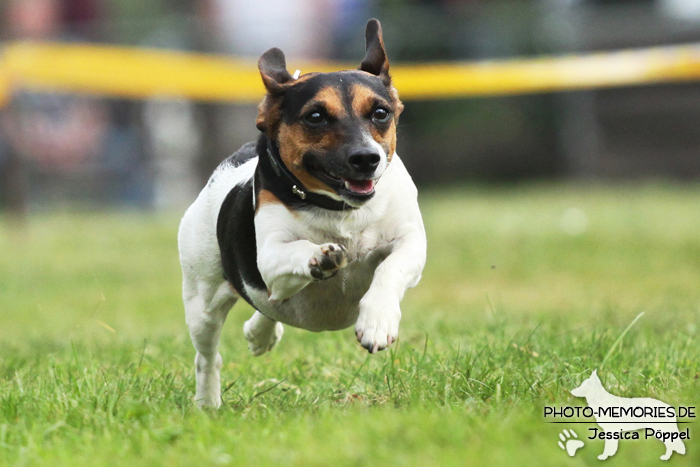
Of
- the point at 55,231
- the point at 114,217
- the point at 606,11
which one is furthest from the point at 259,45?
the point at 606,11

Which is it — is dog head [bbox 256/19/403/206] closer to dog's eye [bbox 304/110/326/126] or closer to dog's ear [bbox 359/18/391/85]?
dog's eye [bbox 304/110/326/126]

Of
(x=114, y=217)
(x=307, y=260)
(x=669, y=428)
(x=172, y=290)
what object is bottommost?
(x=114, y=217)

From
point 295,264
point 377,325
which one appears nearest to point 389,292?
point 377,325

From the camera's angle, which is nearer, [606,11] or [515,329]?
[515,329]

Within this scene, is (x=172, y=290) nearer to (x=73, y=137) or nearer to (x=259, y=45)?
(x=259, y=45)

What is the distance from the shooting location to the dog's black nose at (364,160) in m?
3.27

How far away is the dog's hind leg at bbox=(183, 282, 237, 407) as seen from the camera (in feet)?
13.0

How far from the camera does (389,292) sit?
3193 millimetres

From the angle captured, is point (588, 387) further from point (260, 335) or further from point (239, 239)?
point (260, 335)

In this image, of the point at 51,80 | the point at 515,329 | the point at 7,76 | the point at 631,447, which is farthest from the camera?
the point at 51,80

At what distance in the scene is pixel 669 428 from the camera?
264 cm

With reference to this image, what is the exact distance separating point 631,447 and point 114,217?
13756 mm

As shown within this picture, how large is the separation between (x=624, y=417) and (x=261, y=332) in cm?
189

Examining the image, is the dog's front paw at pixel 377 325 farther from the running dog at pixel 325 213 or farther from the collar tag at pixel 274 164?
the collar tag at pixel 274 164
